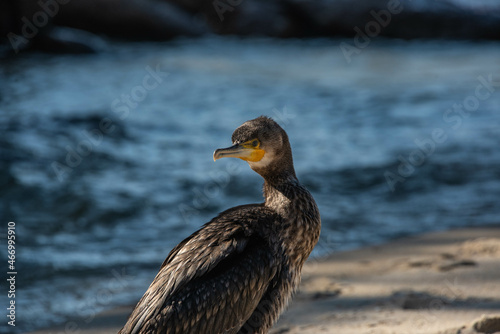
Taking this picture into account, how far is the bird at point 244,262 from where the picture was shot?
3.24 meters

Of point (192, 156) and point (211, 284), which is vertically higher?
point (192, 156)

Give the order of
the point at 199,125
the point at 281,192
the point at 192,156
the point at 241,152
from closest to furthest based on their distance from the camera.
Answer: the point at 241,152, the point at 281,192, the point at 192,156, the point at 199,125

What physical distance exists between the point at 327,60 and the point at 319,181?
374 inches

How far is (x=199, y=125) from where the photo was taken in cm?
1081

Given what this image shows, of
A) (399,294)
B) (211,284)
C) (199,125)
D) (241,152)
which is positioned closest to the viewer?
(211,284)

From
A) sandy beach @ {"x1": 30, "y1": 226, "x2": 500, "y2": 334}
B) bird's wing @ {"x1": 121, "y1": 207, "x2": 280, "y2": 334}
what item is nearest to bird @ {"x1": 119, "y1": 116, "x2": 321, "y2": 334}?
bird's wing @ {"x1": 121, "y1": 207, "x2": 280, "y2": 334}

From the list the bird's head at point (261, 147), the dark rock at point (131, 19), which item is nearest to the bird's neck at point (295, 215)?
the bird's head at point (261, 147)

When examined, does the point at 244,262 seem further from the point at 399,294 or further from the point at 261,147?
the point at 399,294

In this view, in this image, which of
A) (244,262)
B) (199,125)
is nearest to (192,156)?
(199,125)

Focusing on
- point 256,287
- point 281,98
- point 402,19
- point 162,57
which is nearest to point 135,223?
point 256,287

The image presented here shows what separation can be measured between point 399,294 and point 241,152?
5.44 feet

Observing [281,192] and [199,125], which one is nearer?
[281,192]

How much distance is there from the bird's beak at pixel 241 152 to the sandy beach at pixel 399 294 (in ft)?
3.92

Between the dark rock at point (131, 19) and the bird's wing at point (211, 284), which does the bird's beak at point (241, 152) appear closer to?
the bird's wing at point (211, 284)
